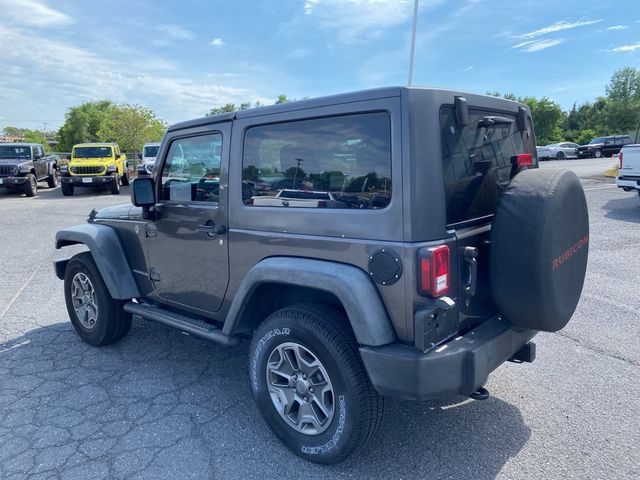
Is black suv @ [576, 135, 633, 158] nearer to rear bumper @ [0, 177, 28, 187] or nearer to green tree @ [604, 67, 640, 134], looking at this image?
green tree @ [604, 67, 640, 134]

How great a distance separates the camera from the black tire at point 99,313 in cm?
398

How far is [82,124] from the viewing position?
5609 centimetres

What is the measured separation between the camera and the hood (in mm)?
3843

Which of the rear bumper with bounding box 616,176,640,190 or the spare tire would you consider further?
the rear bumper with bounding box 616,176,640,190

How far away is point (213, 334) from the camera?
309 cm

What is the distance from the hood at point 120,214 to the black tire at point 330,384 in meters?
1.79

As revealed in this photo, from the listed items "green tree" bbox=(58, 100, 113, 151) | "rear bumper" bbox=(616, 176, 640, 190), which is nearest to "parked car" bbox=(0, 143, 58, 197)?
"rear bumper" bbox=(616, 176, 640, 190)

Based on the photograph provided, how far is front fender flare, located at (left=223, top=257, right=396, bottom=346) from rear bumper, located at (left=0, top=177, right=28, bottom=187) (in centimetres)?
1887

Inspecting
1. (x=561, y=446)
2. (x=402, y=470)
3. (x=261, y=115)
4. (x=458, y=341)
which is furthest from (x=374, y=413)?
(x=261, y=115)

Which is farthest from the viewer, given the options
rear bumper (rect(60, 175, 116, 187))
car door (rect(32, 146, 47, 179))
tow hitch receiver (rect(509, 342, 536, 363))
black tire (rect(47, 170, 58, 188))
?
black tire (rect(47, 170, 58, 188))

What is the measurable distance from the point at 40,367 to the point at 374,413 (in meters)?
2.96

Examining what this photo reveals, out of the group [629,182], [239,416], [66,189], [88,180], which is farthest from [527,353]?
[66,189]

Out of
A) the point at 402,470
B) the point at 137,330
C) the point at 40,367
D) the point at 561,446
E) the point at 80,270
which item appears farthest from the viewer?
the point at 137,330

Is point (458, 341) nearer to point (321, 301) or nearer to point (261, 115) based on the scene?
point (321, 301)
